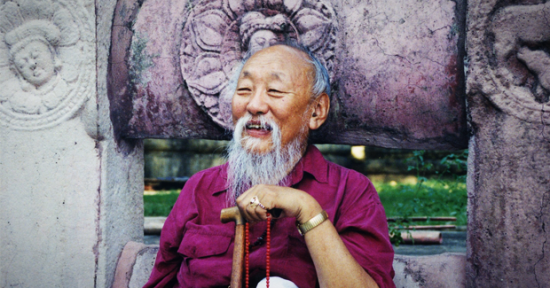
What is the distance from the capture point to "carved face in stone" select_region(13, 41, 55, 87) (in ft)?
8.67

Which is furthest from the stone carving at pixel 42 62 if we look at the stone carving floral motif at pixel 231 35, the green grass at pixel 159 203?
the green grass at pixel 159 203

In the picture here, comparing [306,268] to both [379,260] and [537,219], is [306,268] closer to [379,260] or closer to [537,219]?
[379,260]

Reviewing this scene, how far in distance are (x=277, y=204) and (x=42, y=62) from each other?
1613 millimetres

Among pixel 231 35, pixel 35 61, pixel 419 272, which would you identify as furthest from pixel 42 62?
pixel 419 272

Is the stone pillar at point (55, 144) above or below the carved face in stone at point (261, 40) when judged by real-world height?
below

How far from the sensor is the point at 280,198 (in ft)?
6.13

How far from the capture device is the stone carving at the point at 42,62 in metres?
2.64

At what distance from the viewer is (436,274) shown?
2486 mm

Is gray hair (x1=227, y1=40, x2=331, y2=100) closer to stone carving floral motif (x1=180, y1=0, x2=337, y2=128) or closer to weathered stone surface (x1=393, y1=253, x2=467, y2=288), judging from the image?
stone carving floral motif (x1=180, y1=0, x2=337, y2=128)

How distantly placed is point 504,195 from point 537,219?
160mm

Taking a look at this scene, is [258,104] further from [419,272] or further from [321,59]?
[419,272]

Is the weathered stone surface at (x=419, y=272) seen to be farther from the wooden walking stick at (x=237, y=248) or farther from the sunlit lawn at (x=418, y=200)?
the sunlit lawn at (x=418, y=200)

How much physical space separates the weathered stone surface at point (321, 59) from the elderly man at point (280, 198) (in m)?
0.23

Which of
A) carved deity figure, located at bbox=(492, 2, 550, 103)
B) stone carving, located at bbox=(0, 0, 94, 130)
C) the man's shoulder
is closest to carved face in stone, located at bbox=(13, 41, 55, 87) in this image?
stone carving, located at bbox=(0, 0, 94, 130)
